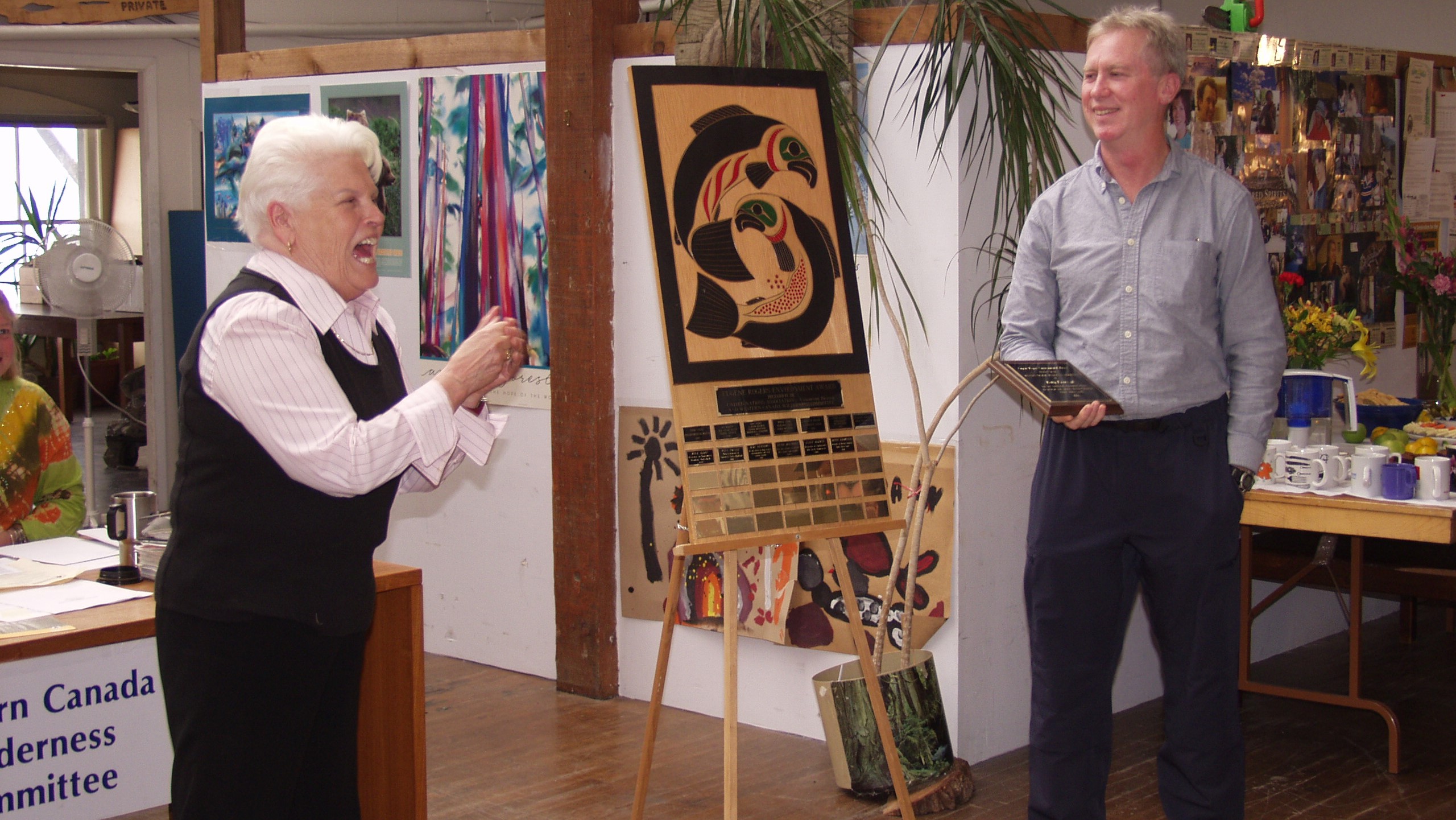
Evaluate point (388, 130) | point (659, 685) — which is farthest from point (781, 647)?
point (388, 130)

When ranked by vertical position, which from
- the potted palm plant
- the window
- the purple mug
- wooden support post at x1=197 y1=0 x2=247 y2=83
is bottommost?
the purple mug

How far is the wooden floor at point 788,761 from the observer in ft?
11.7

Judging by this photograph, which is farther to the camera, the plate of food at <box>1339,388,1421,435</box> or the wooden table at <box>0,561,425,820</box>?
the plate of food at <box>1339,388,1421,435</box>

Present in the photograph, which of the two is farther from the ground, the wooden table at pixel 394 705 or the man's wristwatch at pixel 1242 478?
the man's wristwatch at pixel 1242 478

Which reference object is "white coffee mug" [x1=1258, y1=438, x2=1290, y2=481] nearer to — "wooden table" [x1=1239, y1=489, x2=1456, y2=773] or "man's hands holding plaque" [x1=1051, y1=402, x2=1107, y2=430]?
"wooden table" [x1=1239, y1=489, x2=1456, y2=773]

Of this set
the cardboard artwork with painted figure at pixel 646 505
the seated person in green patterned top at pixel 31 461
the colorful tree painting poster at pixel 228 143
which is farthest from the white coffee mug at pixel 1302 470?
the colorful tree painting poster at pixel 228 143

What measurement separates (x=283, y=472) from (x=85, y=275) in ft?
15.3

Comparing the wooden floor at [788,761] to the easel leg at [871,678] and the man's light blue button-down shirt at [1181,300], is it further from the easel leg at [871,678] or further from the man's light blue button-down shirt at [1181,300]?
the man's light blue button-down shirt at [1181,300]

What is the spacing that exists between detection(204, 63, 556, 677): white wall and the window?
7.79 metres

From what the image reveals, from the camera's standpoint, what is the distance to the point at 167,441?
7.69m

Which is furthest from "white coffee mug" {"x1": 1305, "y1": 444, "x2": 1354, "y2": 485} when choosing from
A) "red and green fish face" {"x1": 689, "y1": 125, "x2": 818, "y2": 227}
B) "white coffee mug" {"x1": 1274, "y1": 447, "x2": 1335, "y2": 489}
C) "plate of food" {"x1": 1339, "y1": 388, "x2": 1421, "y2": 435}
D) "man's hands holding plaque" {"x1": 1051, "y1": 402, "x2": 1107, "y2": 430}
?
"red and green fish face" {"x1": 689, "y1": 125, "x2": 818, "y2": 227}

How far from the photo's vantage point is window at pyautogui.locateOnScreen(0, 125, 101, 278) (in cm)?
1165

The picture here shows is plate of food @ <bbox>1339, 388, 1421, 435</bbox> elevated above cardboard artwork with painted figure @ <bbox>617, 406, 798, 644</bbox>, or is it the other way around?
plate of food @ <bbox>1339, 388, 1421, 435</bbox>

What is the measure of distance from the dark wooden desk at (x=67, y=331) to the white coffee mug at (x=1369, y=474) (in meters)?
6.44
